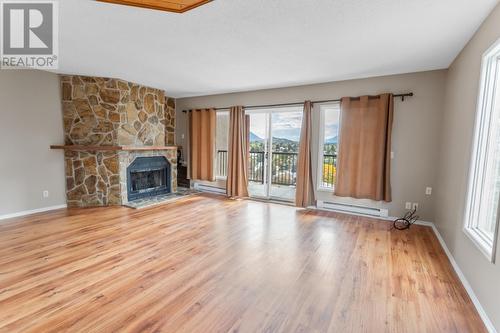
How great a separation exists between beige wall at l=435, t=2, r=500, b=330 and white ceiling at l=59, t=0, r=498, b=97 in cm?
20

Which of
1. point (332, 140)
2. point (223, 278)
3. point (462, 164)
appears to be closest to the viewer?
point (223, 278)

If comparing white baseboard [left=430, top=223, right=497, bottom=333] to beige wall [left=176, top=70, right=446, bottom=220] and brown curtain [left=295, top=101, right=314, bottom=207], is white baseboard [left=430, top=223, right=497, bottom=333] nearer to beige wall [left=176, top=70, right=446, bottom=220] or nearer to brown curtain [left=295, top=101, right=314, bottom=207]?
beige wall [left=176, top=70, right=446, bottom=220]

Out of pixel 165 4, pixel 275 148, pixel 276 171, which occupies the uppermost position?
pixel 165 4

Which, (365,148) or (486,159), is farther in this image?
(365,148)

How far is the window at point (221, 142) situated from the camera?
5845mm

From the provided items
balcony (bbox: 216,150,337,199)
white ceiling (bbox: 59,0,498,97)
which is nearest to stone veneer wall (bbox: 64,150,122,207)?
white ceiling (bbox: 59,0,498,97)

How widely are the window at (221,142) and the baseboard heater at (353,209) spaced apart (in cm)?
252

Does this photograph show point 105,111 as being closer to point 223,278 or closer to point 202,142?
point 202,142

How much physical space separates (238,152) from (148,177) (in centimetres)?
210

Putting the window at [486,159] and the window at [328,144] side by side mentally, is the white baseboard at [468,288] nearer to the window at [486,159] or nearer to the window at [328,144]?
the window at [486,159]

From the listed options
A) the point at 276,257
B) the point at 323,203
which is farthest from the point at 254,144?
the point at 276,257

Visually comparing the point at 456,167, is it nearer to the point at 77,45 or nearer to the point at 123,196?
the point at 77,45

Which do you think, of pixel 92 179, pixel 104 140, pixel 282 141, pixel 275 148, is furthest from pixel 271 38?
pixel 92 179

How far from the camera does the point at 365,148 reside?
13.2 feet
